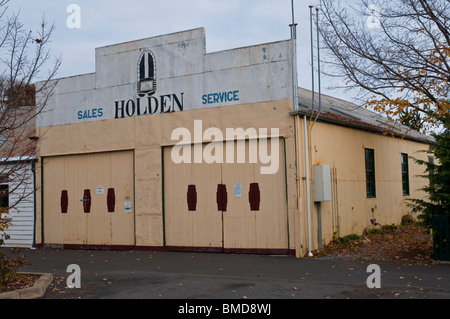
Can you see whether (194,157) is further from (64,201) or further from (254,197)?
(64,201)

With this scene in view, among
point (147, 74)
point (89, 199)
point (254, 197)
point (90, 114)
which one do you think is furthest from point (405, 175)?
point (90, 114)

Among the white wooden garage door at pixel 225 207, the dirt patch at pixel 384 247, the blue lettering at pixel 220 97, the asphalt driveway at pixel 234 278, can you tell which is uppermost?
the blue lettering at pixel 220 97

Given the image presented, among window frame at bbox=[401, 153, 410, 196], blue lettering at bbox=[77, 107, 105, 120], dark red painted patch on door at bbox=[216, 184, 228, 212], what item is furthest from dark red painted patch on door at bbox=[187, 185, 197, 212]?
window frame at bbox=[401, 153, 410, 196]

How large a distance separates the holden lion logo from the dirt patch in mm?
6934

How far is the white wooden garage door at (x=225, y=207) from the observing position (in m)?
14.1

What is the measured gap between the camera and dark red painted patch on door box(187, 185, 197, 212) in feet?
50.0

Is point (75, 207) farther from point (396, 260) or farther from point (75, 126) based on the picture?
point (396, 260)

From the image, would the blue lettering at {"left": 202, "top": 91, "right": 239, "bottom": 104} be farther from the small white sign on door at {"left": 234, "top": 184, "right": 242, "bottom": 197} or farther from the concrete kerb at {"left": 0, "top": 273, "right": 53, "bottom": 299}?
the concrete kerb at {"left": 0, "top": 273, "right": 53, "bottom": 299}

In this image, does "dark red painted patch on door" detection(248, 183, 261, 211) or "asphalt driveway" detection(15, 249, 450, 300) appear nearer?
"asphalt driveway" detection(15, 249, 450, 300)

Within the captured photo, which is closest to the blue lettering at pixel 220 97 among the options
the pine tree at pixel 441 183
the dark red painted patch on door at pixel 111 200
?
the dark red painted patch on door at pixel 111 200

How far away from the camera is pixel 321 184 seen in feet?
46.0

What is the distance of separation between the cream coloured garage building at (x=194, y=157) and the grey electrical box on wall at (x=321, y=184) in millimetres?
80

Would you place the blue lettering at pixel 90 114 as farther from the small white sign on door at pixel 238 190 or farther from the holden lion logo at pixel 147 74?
the small white sign on door at pixel 238 190

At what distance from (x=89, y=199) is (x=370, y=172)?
31.8 ft
